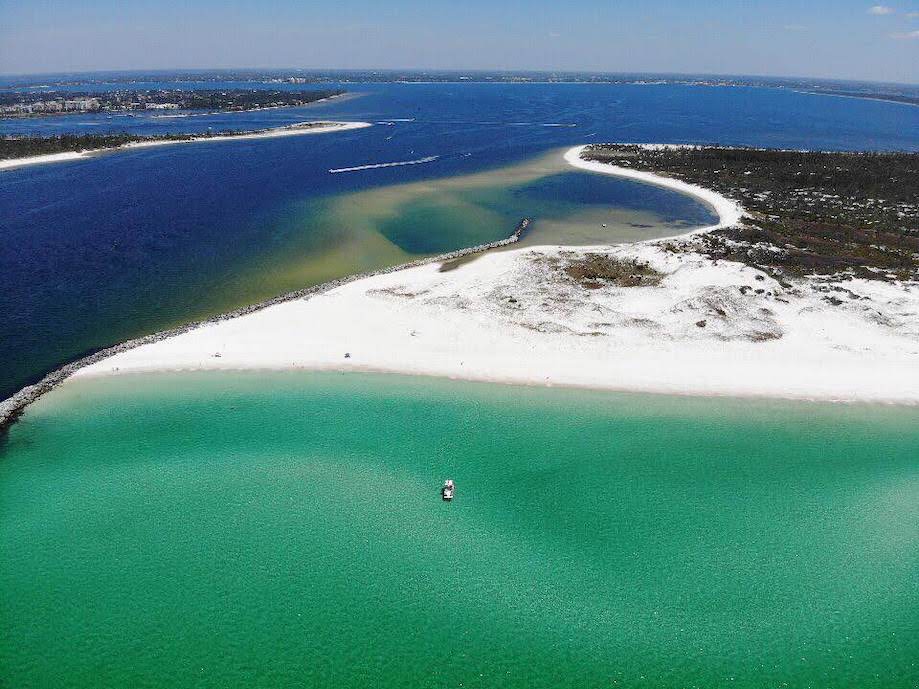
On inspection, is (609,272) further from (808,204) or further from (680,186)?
(680,186)

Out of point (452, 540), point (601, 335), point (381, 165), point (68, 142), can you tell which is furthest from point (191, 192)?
point (452, 540)

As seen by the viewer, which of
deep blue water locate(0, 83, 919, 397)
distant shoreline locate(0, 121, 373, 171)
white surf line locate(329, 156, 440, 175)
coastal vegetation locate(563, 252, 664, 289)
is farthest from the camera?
distant shoreline locate(0, 121, 373, 171)

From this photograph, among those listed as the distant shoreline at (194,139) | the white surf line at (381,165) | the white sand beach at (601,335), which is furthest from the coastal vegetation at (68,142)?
the white sand beach at (601,335)

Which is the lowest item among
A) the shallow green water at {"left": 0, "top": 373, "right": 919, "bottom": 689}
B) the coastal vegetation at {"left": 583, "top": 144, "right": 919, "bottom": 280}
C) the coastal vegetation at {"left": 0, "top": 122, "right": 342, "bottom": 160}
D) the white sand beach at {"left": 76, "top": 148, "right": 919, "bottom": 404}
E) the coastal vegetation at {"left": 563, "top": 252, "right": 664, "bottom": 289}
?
the shallow green water at {"left": 0, "top": 373, "right": 919, "bottom": 689}

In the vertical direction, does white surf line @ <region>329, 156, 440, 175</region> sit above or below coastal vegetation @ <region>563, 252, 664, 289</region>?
above

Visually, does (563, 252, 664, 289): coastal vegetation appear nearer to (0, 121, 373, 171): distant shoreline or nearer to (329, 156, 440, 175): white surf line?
(329, 156, 440, 175): white surf line

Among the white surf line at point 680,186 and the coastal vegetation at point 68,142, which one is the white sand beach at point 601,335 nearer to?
the white surf line at point 680,186

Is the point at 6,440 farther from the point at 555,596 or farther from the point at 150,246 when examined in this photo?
the point at 150,246

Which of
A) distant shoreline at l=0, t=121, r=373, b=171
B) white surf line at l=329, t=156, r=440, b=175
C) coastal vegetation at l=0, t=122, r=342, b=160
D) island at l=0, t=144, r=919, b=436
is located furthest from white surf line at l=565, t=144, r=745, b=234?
coastal vegetation at l=0, t=122, r=342, b=160
